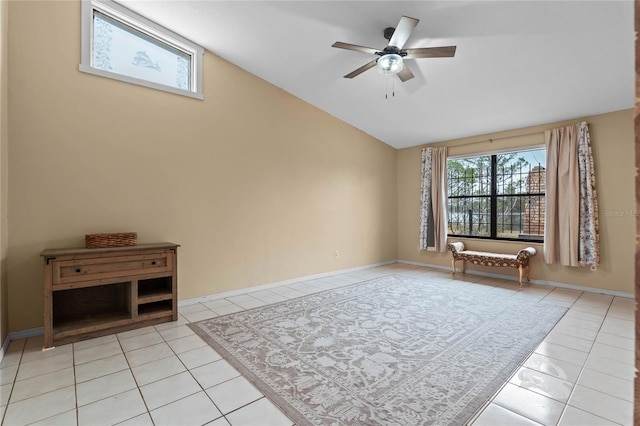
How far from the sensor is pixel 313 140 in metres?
5.08

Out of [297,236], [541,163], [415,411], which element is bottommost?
[415,411]

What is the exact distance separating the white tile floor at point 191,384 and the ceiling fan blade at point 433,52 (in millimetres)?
2710

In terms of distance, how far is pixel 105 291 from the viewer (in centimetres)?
312

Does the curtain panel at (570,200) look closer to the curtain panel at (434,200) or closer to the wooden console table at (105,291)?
the curtain panel at (434,200)

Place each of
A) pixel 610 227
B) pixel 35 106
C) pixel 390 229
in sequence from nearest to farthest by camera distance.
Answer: pixel 35 106 < pixel 610 227 < pixel 390 229

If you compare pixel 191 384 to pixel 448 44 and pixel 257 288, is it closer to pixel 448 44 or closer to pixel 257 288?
pixel 257 288

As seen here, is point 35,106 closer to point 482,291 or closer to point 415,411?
point 415,411

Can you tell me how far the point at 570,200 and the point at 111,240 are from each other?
600cm

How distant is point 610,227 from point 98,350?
632cm

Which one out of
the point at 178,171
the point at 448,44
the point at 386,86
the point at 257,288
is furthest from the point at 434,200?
the point at 178,171

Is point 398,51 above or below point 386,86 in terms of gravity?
below

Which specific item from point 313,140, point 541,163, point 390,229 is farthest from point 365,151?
point 541,163

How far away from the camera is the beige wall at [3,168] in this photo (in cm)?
244

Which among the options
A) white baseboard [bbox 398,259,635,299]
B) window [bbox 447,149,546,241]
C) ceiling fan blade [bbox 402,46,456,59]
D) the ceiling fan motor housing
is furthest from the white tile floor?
the ceiling fan motor housing
